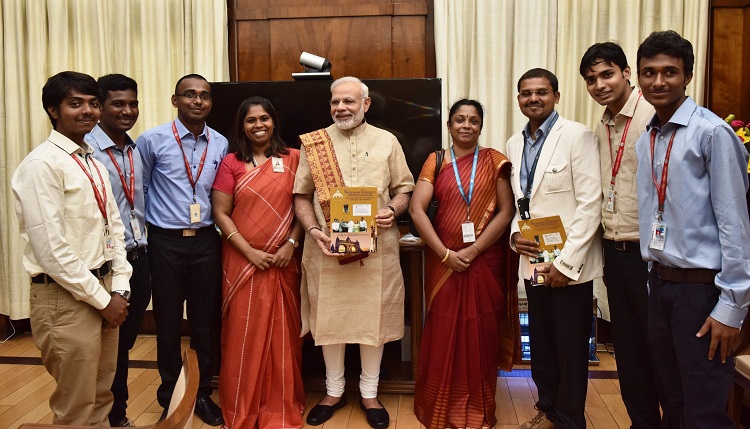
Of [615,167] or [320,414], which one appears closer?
[615,167]

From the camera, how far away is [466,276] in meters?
2.79

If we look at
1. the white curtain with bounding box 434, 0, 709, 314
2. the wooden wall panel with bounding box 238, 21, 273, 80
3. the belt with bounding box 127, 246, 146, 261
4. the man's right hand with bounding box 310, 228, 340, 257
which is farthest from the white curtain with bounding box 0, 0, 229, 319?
the man's right hand with bounding box 310, 228, 340, 257

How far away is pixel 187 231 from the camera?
288 centimetres

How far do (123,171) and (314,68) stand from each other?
4.81ft

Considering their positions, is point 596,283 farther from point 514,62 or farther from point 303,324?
point 303,324

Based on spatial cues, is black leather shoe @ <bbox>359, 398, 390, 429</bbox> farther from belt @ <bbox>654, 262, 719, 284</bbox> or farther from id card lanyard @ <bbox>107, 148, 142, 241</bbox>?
belt @ <bbox>654, 262, 719, 284</bbox>

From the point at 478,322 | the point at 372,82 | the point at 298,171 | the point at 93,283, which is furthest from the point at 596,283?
the point at 93,283

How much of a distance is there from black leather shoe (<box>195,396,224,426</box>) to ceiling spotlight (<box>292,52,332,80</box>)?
6.52ft

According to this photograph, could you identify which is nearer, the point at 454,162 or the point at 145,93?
the point at 454,162

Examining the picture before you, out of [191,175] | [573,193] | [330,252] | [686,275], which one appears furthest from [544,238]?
[191,175]

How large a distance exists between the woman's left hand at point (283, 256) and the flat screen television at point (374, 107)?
101 centimetres

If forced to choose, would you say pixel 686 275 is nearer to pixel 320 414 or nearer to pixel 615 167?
pixel 615 167

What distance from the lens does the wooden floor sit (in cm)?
296

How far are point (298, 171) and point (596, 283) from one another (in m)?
2.34
